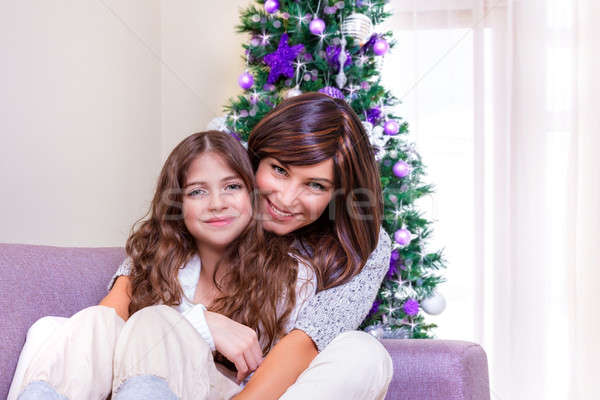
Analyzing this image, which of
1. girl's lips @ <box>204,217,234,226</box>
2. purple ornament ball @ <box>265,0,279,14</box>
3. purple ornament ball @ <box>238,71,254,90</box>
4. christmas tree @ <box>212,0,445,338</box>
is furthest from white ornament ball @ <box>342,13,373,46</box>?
girl's lips @ <box>204,217,234,226</box>

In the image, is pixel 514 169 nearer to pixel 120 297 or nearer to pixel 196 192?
pixel 196 192

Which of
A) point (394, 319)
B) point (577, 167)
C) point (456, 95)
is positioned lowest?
point (394, 319)

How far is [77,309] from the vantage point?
112 centimetres

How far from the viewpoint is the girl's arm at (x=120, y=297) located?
1096mm

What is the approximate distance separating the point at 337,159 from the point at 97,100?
1222mm

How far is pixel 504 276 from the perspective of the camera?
2162mm

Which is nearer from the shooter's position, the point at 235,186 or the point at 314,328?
the point at 314,328

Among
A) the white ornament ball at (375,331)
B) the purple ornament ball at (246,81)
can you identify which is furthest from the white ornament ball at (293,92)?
the white ornament ball at (375,331)

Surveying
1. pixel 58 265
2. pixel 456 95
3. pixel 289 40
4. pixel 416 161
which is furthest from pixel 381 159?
pixel 58 265

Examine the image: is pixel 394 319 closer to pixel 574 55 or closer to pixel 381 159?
pixel 381 159

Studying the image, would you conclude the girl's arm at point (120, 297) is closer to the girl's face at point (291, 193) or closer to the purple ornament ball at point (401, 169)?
the girl's face at point (291, 193)

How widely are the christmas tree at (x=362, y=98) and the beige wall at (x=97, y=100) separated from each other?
545 millimetres

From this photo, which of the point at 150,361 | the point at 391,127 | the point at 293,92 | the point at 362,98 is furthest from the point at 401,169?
the point at 150,361

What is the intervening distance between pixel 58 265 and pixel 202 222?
33 cm
